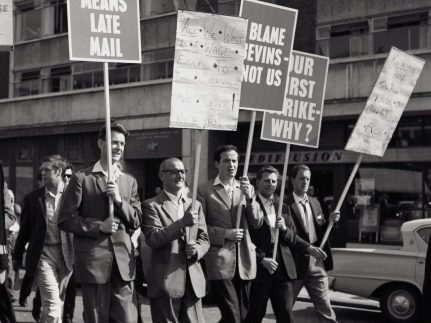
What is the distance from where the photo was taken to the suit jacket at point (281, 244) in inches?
259

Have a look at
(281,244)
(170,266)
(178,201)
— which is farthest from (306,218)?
(170,266)

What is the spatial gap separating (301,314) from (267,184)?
13.1ft

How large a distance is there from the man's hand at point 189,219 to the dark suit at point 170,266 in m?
0.05

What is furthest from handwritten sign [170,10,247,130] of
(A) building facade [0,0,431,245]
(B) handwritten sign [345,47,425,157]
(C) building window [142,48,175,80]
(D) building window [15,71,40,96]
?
(D) building window [15,71,40,96]

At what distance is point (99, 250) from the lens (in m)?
5.11

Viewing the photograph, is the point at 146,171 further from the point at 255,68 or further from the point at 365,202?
the point at 255,68

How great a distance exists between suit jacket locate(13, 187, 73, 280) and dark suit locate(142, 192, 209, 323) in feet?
5.81

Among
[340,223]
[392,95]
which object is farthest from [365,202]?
[392,95]

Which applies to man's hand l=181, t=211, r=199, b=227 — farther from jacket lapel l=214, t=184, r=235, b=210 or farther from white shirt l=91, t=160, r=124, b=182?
jacket lapel l=214, t=184, r=235, b=210

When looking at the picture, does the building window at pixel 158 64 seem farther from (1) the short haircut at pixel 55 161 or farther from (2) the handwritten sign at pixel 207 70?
(2) the handwritten sign at pixel 207 70

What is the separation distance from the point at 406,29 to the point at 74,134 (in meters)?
12.0

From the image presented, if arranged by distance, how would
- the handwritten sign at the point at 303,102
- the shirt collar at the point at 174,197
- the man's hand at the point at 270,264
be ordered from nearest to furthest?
1. the shirt collar at the point at 174,197
2. the man's hand at the point at 270,264
3. the handwritten sign at the point at 303,102

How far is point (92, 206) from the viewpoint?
523 cm

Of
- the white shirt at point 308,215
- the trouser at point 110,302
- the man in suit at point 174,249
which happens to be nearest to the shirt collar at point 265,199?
the white shirt at point 308,215
